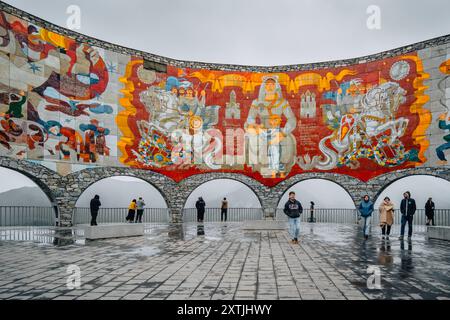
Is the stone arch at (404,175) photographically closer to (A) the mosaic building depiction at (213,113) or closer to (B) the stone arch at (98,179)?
(A) the mosaic building depiction at (213,113)

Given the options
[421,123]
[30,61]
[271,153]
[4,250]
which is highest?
[30,61]

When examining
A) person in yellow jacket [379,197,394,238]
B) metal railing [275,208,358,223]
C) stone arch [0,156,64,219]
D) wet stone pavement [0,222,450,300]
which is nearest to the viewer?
wet stone pavement [0,222,450,300]

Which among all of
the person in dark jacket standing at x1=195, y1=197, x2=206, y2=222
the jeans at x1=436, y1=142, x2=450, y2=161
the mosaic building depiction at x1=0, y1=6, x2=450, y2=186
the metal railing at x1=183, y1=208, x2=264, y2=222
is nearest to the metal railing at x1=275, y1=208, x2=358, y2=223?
the metal railing at x1=183, y1=208, x2=264, y2=222

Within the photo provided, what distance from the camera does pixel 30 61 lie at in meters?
18.3

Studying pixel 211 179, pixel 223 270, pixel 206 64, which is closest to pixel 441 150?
pixel 211 179

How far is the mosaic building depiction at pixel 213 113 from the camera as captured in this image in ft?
60.8

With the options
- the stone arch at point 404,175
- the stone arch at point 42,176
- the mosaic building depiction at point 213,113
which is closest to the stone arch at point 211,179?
the mosaic building depiction at point 213,113

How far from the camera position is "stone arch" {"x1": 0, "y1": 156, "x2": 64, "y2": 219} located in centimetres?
1723

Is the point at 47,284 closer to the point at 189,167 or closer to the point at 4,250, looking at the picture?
the point at 4,250

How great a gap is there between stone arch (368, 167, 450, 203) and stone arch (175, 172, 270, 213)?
23.2ft

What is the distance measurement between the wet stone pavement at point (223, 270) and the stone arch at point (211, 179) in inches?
446

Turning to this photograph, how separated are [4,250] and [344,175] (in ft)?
63.3

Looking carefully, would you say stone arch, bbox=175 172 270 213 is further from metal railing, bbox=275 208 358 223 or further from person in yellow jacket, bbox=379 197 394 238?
person in yellow jacket, bbox=379 197 394 238
